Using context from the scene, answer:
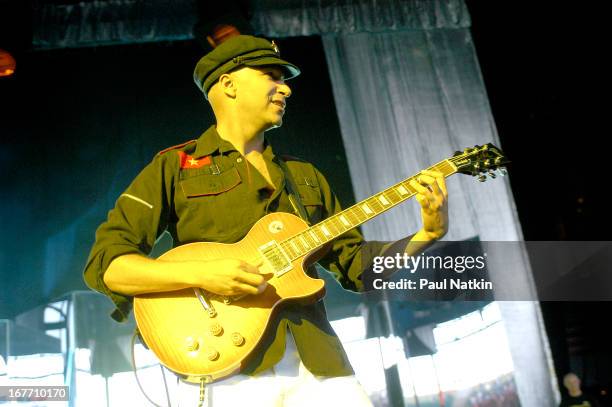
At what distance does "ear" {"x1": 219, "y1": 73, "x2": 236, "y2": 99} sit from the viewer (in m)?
2.49

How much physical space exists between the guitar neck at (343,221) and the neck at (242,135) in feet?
1.49

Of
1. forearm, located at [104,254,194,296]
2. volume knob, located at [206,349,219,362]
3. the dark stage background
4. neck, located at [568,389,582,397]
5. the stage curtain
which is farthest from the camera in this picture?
neck, located at [568,389,582,397]

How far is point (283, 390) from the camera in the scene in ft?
6.49

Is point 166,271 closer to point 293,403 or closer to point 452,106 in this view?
point 293,403

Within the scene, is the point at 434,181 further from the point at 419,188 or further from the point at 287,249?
the point at 287,249

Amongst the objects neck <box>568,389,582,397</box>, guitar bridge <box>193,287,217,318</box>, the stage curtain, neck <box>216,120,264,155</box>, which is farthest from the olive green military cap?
neck <box>568,389,582,397</box>

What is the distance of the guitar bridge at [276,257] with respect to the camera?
6.90 ft

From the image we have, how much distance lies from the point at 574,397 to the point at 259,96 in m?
3.50

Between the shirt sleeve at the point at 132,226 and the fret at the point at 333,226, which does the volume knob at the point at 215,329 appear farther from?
the fret at the point at 333,226

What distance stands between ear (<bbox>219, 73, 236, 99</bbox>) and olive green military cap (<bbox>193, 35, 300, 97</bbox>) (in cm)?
2

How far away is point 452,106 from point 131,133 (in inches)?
93.8

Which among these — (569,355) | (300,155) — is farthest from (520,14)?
(569,355)

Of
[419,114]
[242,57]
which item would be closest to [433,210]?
[242,57]

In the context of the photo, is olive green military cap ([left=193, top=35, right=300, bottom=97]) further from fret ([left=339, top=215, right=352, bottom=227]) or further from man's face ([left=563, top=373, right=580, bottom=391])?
man's face ([left=563, top=373, right=580, bottom=391])
